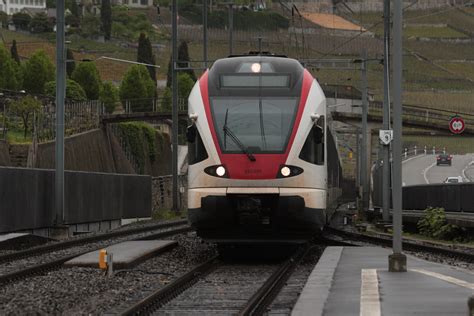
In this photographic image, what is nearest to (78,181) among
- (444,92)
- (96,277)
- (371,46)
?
(96,277)

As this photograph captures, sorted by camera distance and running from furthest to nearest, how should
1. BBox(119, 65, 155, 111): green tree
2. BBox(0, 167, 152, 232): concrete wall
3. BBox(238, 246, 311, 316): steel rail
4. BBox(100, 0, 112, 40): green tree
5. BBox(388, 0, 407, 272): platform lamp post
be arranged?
BBox(100, 0, 112, 40): green tree < BBox(119, 65, 155, 111): green tree < BBox(0, 167, 152, 232): concrete wall < BBox(388, 0, 407, 272): platform lamp post < BBox(238, 246, 311, 316): steel rail

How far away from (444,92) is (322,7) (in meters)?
22.2

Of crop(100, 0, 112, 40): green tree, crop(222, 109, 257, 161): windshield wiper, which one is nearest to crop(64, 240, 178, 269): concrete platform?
crop(222, 109, 257, 161): windshield wiper

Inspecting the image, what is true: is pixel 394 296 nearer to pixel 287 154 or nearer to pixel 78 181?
pixel 287 154

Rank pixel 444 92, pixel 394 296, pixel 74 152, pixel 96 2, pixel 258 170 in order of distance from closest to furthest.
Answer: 1. pixel 394 296
2. pixel 258 170
3. pixel 74 152
4. pixel 444 92
5. pixel 96 2

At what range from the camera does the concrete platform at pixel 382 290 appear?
40.6 feet

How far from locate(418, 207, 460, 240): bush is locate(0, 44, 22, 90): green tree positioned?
198ft

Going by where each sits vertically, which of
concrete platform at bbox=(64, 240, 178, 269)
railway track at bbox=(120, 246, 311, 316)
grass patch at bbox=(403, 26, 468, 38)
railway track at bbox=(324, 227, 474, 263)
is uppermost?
grass patch at bbox=(403, 26, 468, 38)

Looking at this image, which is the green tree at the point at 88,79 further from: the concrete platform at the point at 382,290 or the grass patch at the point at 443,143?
the concrete platform at the point at 382,290

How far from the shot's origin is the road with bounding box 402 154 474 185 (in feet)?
278

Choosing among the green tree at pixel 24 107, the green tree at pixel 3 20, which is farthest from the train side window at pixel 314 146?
the green tree at pixel 3 20

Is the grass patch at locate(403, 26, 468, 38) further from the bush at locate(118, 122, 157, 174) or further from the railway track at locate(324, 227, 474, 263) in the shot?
the railway track at locate(324, 227, 474, 263)

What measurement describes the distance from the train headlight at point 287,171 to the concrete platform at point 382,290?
5.99ft

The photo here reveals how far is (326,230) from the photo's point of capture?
3806 cm
